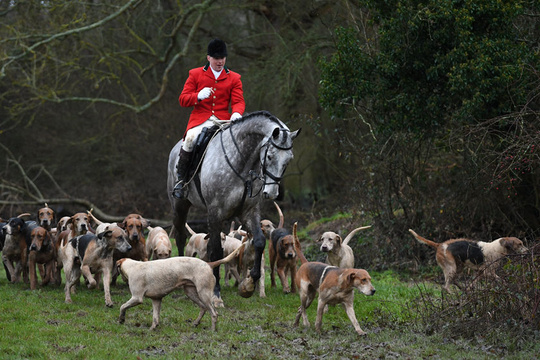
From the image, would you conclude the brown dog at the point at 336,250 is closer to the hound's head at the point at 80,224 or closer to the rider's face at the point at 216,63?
the rider's face at the point at 216,63

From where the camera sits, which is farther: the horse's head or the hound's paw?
the hound's paw

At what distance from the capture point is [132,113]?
76.9 feet

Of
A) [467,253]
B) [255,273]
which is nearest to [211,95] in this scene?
[255,273]

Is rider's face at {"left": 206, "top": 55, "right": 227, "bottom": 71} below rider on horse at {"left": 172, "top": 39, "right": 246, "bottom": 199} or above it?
above

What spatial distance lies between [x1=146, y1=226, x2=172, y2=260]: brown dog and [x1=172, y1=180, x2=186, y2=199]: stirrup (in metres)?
0.60

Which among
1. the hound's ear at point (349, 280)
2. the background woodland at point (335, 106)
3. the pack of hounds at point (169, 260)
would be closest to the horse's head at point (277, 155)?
the pack of hounds at point (169, 260)

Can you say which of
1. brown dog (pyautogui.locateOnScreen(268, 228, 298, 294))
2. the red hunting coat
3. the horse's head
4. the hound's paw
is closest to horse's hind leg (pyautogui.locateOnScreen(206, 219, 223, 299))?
the hound's paw

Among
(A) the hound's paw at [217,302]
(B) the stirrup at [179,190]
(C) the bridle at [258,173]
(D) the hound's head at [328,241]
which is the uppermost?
(C) the bridle at [258,173]

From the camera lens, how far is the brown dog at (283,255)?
958 cm

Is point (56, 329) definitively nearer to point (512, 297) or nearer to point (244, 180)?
point (244, 180)

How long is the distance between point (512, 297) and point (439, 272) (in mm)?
5065

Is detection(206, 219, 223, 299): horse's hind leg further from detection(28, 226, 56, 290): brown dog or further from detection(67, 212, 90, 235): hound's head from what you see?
detection(28, 226, 56, 290): brown dog

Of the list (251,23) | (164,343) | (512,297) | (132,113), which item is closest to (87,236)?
(164,343)

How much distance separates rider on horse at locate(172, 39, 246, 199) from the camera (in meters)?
9.38
